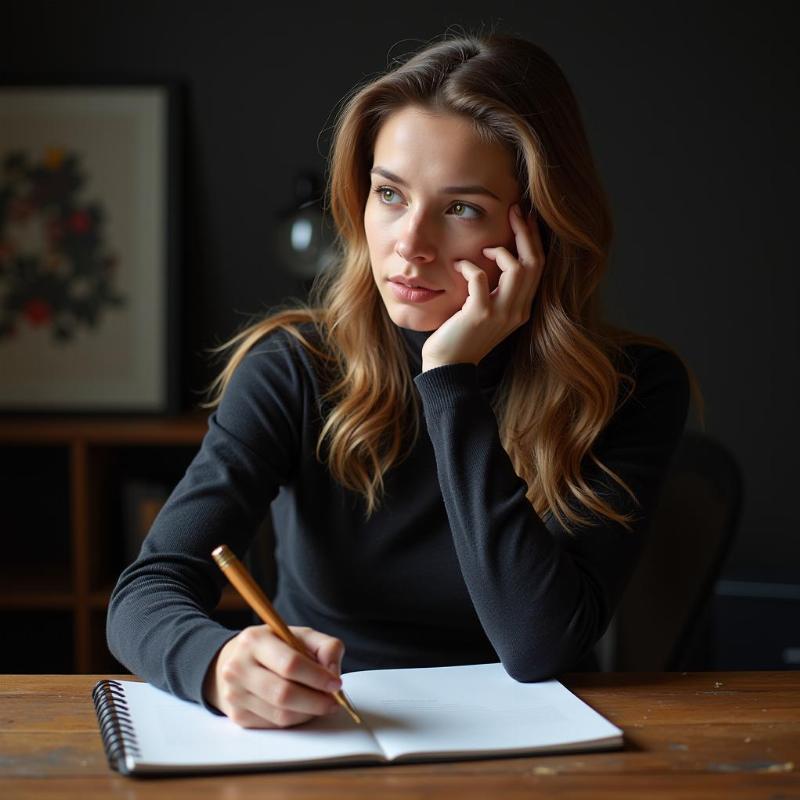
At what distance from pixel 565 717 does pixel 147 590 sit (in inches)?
18.8

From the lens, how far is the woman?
1.32 metres

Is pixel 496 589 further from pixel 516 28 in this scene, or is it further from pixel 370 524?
pixel 516 28

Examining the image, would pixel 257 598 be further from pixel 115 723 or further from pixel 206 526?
pixel 206 526

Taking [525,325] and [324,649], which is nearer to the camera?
[324,649]

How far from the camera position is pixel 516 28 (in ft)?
9.62

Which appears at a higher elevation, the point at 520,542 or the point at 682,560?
the point at 520,542

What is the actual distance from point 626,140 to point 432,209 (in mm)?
1703

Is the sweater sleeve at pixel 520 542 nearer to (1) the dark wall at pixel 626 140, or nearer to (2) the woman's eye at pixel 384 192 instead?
(2) the woman's eye at pixel 384 192

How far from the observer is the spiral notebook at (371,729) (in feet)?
3.09

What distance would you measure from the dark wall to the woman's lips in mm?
1560

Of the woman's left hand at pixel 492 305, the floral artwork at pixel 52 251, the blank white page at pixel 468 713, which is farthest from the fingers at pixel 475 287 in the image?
the floral artwork at pixel 52 251

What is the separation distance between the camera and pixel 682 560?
1779 millimetres

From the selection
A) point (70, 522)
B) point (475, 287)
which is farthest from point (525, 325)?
point (70, 522)

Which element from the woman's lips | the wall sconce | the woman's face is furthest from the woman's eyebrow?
the wall sconce
